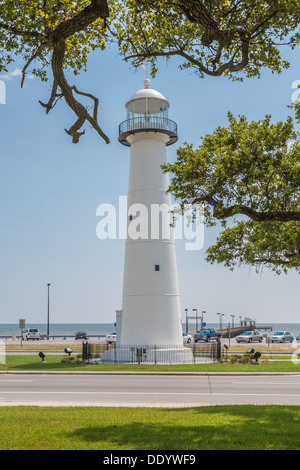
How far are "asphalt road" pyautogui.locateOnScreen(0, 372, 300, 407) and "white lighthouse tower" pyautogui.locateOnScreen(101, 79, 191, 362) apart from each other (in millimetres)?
5568

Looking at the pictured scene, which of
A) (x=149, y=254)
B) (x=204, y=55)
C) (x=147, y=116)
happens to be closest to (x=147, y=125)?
(x=147, y=116)

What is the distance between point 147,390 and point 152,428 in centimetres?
986

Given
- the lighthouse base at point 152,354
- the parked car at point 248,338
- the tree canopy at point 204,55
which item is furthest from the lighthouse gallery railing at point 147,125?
the parked car at point 248,338

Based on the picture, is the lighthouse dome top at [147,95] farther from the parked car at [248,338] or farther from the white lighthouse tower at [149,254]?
the parked car at [248,338]

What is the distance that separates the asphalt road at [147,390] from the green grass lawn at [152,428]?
275 cm

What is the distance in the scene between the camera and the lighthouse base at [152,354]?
1201 inches

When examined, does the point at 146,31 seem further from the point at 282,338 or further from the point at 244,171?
the point at 282,338

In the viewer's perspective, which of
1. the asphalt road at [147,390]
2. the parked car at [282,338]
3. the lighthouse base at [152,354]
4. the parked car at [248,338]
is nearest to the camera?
the asphalt road at [147,390]

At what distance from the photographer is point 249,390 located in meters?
19.9

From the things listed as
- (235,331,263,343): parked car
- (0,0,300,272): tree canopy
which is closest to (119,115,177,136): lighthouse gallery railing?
(0,0,300,272): tree canopy

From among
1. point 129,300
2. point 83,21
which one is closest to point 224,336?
point 129,300

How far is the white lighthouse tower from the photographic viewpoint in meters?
31.0
